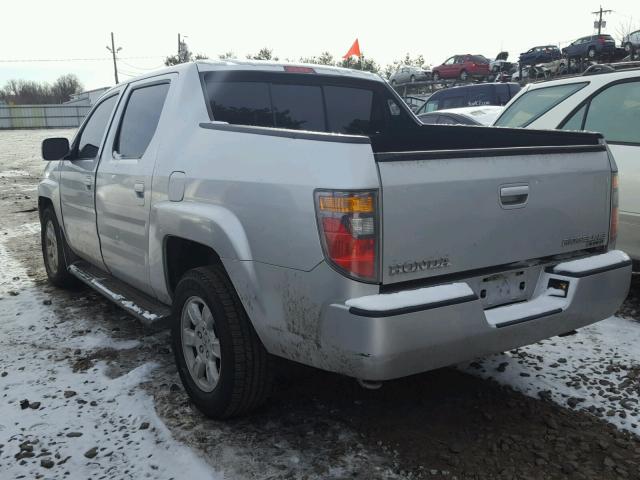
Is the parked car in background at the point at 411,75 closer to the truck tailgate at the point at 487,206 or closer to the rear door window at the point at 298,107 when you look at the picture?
the rear door window at the point at 298,107

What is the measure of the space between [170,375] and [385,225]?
2049 millimetres

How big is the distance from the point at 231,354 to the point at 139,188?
1.34 m

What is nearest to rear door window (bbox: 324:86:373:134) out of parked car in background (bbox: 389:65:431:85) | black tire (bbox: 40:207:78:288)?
black tire (bbox: 40:207:78:288)

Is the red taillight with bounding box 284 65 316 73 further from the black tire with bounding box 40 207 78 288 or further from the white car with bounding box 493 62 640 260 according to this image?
the black tire with bounding box 40 207 78 288

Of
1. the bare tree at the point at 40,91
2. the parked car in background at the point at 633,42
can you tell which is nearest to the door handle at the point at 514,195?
the parked car in background at the point at 633,42

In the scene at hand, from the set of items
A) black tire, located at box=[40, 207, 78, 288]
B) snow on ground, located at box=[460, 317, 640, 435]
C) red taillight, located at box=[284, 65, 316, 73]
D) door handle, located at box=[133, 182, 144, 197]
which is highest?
red taillight, located at box=[284, 65, 316, 73]

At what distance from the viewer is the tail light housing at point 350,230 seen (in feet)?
7.55

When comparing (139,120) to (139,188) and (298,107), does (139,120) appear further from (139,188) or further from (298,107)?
(298,107)

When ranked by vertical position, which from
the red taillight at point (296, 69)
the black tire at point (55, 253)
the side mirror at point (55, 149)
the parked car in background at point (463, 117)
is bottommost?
the black tire at point (55, 253)

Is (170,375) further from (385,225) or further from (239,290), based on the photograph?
(385,225)

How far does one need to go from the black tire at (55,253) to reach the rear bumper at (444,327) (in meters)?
3.90

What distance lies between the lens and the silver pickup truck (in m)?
2.34

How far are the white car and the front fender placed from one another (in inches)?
127

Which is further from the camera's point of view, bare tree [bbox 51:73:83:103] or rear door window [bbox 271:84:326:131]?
bare tree [bbox 51:73:83:103]
